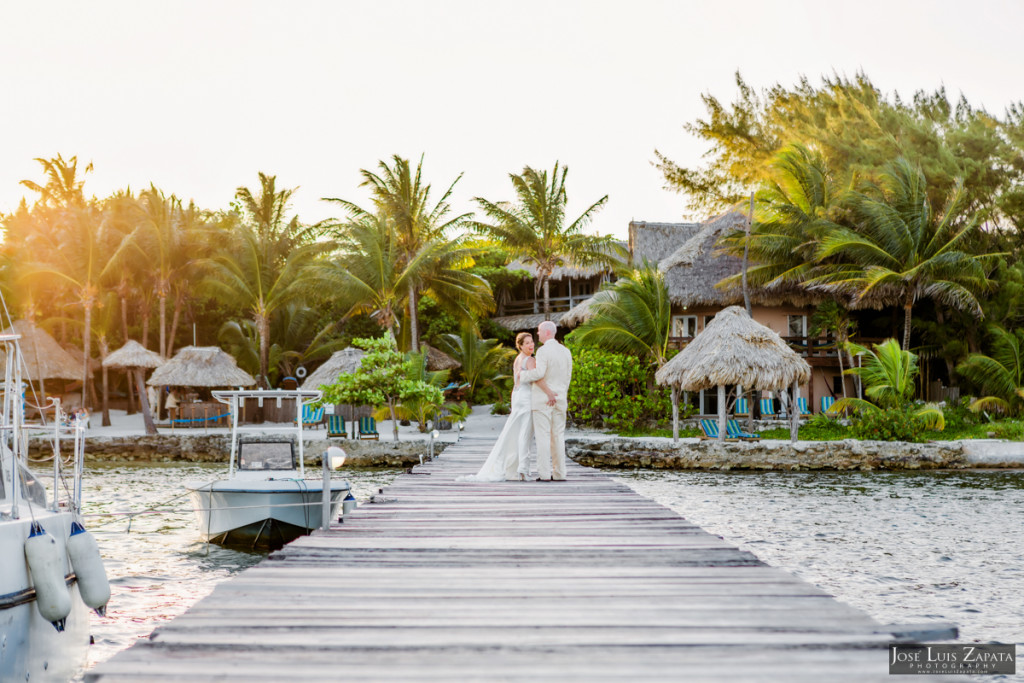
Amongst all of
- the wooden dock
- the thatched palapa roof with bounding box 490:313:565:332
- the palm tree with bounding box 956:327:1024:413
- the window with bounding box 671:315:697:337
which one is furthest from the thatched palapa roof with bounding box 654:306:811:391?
the wooden dock

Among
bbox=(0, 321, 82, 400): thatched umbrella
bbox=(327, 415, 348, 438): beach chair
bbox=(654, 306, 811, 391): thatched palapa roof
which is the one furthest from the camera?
bbox=(0, 321, 82, 400): thatched umbrella

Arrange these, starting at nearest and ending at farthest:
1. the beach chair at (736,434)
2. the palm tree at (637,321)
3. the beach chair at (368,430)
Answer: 1. the beach chair at (736,434)
2. the beach chair at (368,430)
3. the palm tree at (637,321)

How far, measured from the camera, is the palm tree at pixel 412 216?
29.1 meters

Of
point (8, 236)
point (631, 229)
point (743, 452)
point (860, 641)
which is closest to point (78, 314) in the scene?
point (8, 236)

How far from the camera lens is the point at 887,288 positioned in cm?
2511

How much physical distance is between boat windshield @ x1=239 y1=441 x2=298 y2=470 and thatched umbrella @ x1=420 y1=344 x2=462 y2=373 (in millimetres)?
19365

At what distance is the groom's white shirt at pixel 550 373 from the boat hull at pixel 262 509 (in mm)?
3116

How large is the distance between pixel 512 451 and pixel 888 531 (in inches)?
260

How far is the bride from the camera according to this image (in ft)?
29.3

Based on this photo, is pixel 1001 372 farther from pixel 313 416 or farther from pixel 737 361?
Answer: pixel 313 416

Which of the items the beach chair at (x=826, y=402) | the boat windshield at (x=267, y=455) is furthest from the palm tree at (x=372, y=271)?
the boat windshield at (x=267, y=455)

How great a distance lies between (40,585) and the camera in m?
5.88

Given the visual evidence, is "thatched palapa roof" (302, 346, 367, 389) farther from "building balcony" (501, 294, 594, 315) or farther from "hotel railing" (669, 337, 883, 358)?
"hotel railing" (669, 337, 883, 358)

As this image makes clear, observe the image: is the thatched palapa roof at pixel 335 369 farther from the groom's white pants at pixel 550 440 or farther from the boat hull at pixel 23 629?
the boat hull at pixel 23 629
